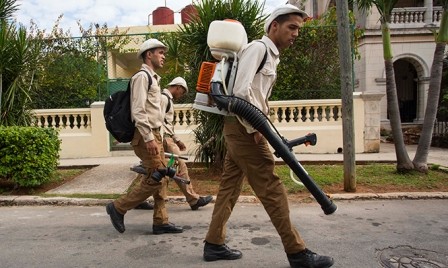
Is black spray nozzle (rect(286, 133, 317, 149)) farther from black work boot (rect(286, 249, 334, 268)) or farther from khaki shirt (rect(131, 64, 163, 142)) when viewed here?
khaki shirt (rect(131, 64, 163, 142))

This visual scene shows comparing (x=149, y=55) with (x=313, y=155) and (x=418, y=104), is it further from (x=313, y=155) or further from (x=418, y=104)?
(x=418, y=104)

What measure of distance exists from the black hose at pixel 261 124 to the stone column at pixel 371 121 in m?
6.81

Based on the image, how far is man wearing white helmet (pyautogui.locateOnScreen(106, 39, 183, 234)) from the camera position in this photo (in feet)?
11.8

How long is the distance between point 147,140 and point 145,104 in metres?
0.39

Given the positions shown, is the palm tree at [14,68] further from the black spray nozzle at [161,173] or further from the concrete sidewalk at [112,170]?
the black spray nozzle at [161,173]

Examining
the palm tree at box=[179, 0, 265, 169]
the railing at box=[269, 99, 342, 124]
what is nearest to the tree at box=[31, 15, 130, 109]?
the palm tree at box=[179, 0, 265, 169]

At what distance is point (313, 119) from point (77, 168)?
5.68 m

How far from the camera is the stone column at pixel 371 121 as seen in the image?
29.1ft

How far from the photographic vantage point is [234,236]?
12.3 ft

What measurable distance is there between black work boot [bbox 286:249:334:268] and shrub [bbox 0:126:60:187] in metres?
4.50

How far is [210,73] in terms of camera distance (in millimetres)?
2936

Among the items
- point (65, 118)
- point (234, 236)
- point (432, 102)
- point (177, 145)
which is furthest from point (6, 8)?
point (432, 102)

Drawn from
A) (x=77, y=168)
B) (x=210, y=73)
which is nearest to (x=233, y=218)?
(x=210, y=73)

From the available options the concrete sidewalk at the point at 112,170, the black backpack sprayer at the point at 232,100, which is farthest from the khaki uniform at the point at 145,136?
the concrete sidewalk at the point at 112,170
